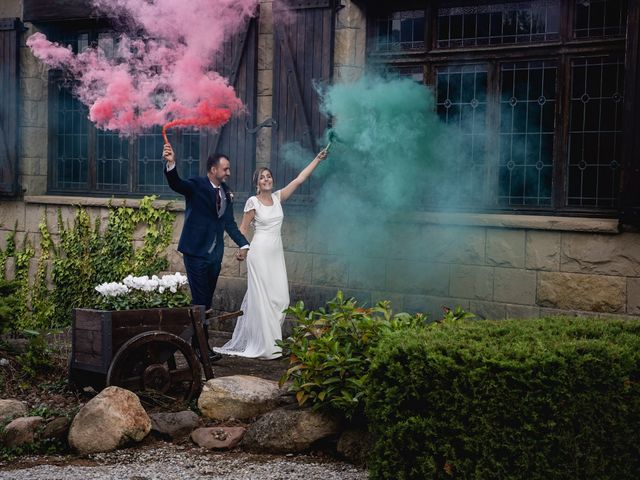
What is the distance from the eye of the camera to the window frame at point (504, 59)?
9.09 meters

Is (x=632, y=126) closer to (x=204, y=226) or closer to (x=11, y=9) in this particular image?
(x=204, y=226)

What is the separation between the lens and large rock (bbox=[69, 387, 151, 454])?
6.11 meters

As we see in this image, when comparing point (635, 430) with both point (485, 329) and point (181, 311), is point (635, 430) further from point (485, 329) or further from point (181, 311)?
point (181, 311)

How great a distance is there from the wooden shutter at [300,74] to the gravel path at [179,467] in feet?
15.4

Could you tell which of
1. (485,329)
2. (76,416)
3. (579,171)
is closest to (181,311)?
(76,416)

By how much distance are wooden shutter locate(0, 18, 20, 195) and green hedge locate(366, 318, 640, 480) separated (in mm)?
8659

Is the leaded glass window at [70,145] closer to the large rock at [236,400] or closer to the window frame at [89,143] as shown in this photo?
the window frame at [89,143]

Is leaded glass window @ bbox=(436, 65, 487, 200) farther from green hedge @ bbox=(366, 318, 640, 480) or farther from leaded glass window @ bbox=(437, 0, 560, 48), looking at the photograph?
green hedge @ bbox=(366, 318, 640, 480)

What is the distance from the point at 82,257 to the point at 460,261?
509 centimetres

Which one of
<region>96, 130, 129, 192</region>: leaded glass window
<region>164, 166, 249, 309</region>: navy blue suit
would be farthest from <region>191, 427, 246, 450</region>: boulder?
<region>96, 130, 129, 192</region>: leaded glass window

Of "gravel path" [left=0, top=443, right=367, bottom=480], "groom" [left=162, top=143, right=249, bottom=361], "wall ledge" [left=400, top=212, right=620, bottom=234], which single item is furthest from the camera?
"groom" [left=162, top=143, right=249, bottom=361]

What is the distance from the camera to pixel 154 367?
7031mm

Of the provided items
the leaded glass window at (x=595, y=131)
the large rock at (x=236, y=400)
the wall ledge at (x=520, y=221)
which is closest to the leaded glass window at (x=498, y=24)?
the leaded glass window at (x=595, y=131)

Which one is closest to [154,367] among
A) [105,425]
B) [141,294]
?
[141,294]
